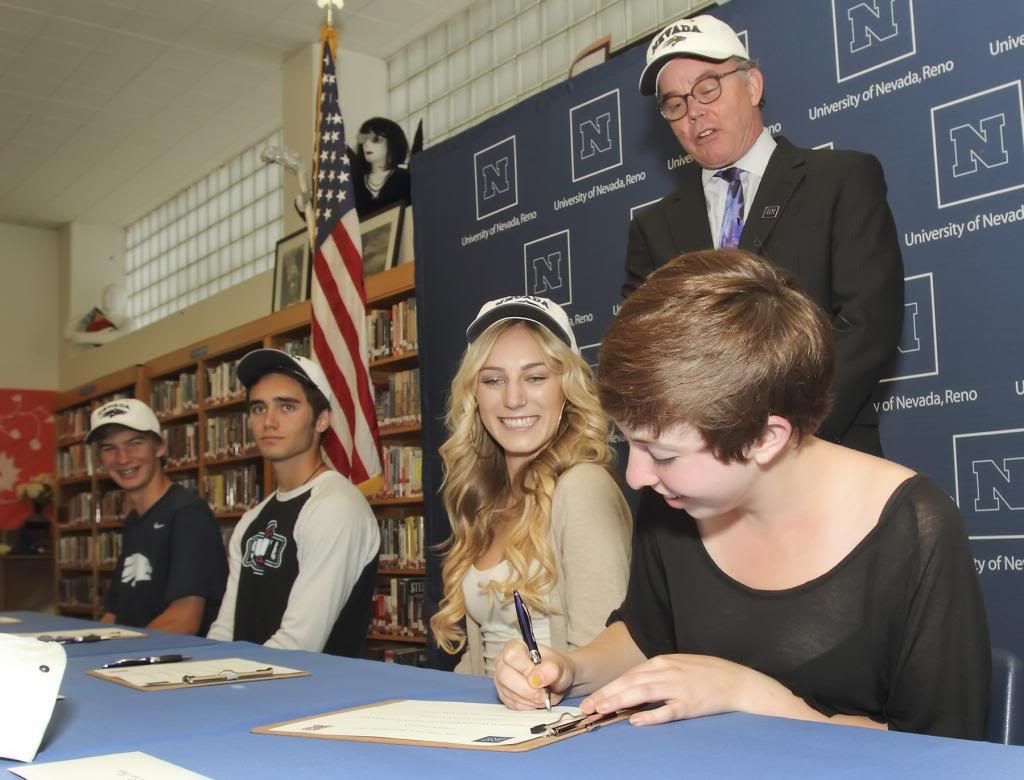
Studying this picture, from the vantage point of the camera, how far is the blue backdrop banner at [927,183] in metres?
2.20

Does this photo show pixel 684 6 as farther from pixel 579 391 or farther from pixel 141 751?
pixel 141 751

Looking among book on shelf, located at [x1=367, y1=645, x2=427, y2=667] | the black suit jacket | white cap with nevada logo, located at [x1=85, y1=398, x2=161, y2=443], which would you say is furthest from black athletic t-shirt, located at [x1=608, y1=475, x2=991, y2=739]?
book on shelf, located at [x1=367, y1=645, x2=427, y2=667]

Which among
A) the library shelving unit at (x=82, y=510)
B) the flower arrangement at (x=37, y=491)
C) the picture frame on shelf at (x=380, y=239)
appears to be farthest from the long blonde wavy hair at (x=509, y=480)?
the flower arrangement at (x=37, y=491)

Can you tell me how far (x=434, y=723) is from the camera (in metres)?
1.14

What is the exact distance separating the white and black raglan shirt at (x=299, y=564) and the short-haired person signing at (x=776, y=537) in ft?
4.68

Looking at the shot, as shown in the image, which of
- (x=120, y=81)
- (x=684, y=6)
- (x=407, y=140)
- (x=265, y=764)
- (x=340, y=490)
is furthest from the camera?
(x=120, y=81)

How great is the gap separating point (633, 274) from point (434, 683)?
1.55 meters

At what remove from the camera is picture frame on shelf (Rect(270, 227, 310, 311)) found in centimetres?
611

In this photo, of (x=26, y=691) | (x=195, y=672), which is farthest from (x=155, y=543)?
(x=26, y=691)

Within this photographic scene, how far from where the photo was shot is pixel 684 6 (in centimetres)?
449

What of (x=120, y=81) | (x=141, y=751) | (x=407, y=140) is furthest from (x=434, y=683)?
(x=120, y=81)

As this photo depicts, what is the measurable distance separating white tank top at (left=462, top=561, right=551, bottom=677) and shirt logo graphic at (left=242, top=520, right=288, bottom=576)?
2.83 feet

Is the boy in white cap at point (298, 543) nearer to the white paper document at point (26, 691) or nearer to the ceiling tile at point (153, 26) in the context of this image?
the white paper document at point (26, 691)

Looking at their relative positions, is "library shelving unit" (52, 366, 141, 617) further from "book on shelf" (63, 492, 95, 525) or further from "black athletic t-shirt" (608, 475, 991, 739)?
"black athletic t-shirt" (608, 475, 991, 739)
